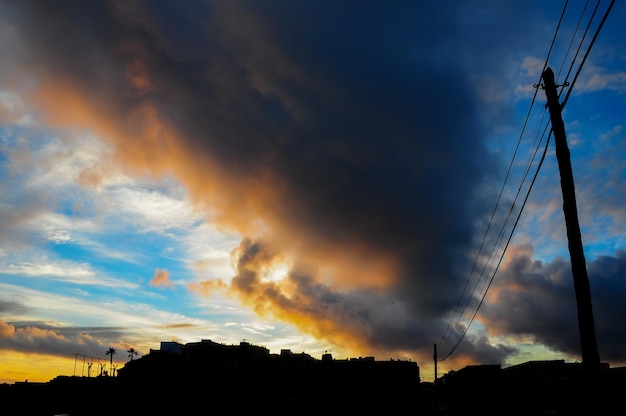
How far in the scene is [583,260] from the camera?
1096 cm

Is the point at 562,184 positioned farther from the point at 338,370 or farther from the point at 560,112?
the point at 338,370

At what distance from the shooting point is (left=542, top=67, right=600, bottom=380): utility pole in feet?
34.4

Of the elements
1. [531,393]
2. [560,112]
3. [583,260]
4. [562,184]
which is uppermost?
[560,112]

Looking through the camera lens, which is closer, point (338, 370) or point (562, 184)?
point (562, 184)

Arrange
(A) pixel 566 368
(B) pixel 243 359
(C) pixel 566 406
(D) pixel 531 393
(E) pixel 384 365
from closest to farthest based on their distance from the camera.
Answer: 1. (C) pixel 566 406
2. (D) pixel 531 393
3. (E) pixel 384 365
4. (B) pixel 243 359
5. (A) pixel 566 368

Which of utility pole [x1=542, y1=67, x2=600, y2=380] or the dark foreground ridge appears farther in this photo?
the dark foreground ridge

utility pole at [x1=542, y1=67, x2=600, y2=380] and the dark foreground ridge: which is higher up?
utility pole at [x1=542, y1=67, x2=600, y2=380]

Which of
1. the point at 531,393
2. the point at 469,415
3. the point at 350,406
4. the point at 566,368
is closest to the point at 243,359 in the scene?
the point at 350,406

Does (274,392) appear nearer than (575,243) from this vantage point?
No

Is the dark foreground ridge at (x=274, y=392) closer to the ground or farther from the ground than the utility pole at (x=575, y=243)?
closer to the ground

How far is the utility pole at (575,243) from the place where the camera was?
10.5 m

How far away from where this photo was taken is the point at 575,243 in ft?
36.7

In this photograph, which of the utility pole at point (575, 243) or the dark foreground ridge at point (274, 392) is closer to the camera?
the utility pole at point (575, 243)

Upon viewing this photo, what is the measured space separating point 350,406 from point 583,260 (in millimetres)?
39183
